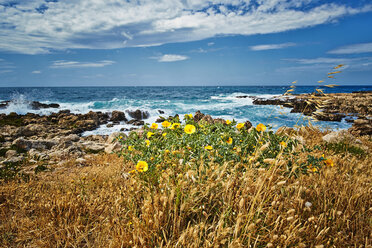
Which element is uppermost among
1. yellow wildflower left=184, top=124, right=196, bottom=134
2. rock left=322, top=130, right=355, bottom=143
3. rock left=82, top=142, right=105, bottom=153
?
yellow wildflower left=184, top=124, right=196, bottom=134

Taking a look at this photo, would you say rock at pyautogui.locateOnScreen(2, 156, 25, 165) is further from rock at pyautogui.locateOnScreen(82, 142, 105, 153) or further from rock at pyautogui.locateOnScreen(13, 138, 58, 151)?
rock at pyautogui.locateOnScreen(82, 142, 105, 153)

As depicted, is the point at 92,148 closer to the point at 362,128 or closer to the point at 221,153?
the point at 221,153

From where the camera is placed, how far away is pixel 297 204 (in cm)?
199

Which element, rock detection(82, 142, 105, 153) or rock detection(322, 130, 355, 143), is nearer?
rock detection(322, 130, 355, 143)

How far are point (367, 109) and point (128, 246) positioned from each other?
2778 centimetres

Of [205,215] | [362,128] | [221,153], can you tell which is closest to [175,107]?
[362,128]

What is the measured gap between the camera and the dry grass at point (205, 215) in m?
1.58

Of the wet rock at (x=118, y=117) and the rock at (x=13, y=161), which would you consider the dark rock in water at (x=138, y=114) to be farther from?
the rock at (x=13, y=161)

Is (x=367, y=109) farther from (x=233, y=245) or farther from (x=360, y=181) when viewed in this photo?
(x=233, y=245)

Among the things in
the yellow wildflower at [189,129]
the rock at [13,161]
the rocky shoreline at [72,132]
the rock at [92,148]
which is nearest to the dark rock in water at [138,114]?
the rocky shoreline at [72,132]

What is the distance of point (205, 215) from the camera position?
5.17 feet

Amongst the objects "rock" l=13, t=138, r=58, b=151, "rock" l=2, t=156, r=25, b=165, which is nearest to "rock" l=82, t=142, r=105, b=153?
"rock" l=13, t=138, r=58, b=151

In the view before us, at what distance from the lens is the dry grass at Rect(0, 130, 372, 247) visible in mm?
1577

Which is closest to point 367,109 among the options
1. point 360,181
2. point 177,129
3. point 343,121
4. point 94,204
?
point 343,121
